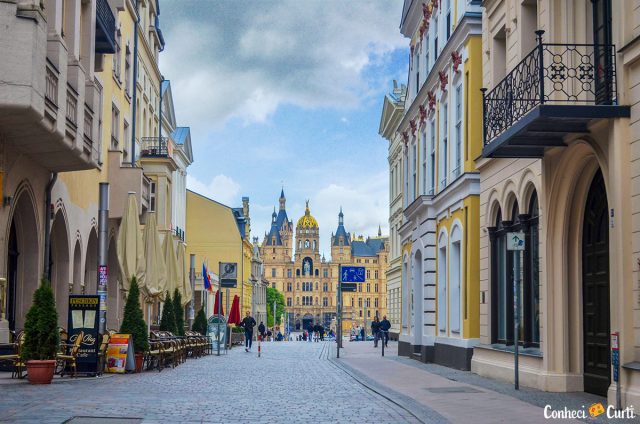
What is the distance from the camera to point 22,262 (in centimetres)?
2244

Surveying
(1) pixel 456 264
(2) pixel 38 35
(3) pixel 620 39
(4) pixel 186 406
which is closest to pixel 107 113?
(1) pixel 456 264

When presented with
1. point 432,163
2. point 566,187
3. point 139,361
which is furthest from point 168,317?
point 566,187

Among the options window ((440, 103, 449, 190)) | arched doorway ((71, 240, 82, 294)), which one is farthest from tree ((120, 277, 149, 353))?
window ((440, 103, 449, 190))

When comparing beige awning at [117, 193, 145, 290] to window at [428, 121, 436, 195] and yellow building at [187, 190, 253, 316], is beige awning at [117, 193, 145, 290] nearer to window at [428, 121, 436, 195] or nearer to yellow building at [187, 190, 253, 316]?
window at [428, 121, 436, 195]

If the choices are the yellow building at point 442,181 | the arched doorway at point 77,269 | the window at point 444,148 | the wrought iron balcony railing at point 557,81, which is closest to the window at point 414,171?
the yellow building at point 442,181

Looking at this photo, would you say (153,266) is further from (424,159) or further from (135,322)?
(424,159)

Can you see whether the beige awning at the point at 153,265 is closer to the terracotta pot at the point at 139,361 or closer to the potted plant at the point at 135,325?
the potted plant at the point at 135,325

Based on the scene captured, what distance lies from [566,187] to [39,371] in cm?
981

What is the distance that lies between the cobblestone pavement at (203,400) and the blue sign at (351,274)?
46.6 ft

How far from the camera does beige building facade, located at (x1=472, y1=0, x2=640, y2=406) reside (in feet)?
43.5

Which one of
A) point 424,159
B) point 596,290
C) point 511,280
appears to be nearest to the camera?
point 596,290

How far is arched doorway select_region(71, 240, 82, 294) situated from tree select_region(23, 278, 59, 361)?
9769mm

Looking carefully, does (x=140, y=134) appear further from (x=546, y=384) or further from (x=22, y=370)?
(x=546, y=384)

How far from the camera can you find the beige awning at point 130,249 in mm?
24000
